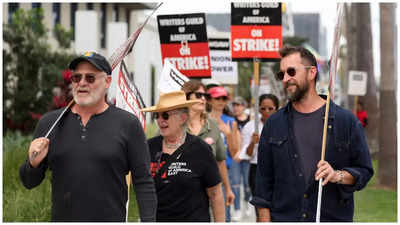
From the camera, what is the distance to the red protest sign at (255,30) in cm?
975

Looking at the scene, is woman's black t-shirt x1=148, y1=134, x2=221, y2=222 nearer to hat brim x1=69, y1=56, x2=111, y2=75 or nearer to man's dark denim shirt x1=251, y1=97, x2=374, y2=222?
man's dark denim shirt x1=251, y1=97, x2=374, y2=222

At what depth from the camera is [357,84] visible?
17422 millimetres

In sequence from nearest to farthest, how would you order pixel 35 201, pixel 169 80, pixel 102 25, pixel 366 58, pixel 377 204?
1. pixel 169 80
2. pixel 35 201
3. pixel 377 204
4. pixel 366 58
5. pixel 102 25

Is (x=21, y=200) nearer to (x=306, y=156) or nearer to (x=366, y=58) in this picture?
(x=306, y=156)

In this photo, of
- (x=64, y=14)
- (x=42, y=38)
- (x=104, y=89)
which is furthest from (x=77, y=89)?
(x=64, y=14)

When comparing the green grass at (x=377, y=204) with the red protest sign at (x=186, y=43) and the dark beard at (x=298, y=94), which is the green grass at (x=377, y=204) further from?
the dark beard at (x=298, y=94)

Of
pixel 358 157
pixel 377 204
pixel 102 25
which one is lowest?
pixel 377 204

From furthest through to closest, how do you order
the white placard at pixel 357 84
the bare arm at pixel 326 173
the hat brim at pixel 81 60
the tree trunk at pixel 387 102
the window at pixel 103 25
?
the window at pixel 103 25 < the white placard at pixel 357 84 < the tree trunk at pixel 387 102 < the bare arm at pixel 326 173 < the hat brim at pixel 81 60

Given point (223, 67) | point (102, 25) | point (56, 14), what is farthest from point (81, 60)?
point (102, 25)

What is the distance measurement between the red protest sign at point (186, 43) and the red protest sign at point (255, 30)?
619 mm

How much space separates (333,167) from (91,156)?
5.34ft

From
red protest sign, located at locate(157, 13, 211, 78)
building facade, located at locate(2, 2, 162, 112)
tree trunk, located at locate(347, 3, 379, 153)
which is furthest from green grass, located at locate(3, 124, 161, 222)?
tree trunk, located at locate(347, 3, 379, 153)

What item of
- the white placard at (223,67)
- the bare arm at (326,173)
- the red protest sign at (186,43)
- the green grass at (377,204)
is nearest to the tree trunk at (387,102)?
the green grass at (377,204)

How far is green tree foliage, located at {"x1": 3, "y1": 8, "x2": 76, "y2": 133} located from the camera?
818 inches
